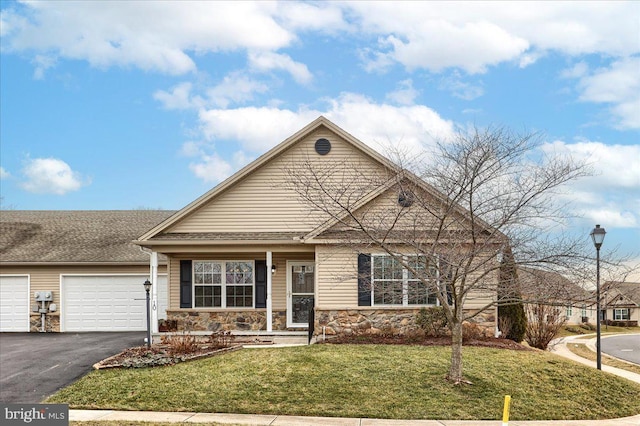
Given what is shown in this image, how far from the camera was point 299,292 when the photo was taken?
1877 centimetres

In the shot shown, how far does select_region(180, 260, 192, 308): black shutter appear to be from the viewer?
60.3ft

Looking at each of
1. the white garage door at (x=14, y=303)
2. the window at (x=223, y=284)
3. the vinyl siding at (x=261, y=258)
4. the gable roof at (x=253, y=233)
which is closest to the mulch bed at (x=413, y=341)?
the gable roof at (x=253, y=233)

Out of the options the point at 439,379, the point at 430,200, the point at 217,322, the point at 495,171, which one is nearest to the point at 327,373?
the point at 439,379

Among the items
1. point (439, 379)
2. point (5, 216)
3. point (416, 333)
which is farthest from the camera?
point (5, 216)

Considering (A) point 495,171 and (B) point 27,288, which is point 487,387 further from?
(B) point 27,288

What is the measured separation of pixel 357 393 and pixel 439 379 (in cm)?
185

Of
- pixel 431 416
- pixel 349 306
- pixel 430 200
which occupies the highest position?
pixel 430 200

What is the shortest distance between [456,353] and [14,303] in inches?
680

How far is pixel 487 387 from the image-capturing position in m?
11.5

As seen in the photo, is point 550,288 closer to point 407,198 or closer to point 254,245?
point 407,198

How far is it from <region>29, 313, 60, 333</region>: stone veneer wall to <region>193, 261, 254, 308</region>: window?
656 centimetres

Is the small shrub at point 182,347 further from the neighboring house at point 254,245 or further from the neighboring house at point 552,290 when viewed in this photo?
the neighboring house at point 552,290

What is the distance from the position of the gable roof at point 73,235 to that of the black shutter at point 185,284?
2962 mm

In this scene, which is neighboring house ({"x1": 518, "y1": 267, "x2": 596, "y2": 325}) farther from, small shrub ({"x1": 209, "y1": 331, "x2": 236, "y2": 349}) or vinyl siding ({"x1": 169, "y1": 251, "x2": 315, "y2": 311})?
vinyl siding ({"x1": 169, "y1": 251, "x2": 315, "y2": 311})
